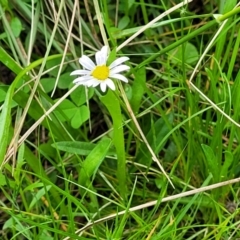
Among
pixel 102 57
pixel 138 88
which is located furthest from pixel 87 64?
pixel 138 88

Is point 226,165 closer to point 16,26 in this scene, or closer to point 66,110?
point 66,110

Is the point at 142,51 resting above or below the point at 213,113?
above

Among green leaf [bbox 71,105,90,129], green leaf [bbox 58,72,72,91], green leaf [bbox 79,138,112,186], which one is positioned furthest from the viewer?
green leaf [bbox 58,72,72,91]

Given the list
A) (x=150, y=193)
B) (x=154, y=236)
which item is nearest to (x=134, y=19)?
(x=150, y=193)

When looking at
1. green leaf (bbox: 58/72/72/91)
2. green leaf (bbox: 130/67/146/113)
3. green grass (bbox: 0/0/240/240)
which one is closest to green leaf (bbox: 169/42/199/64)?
green grass (bbox: 0/0/240/240)

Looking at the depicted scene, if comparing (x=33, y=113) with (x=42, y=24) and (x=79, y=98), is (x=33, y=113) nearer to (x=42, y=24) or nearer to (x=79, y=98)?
(x=79, y=98)

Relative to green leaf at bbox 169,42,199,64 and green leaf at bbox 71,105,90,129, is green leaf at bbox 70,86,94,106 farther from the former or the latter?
green leaf at bbox 169,42,199,64
